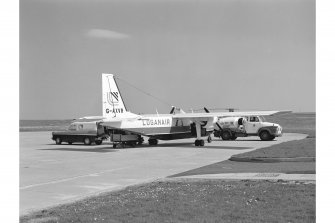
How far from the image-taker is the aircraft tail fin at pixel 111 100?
96.3 ft

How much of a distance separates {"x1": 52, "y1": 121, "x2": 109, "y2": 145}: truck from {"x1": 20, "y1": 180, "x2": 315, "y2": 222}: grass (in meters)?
23.6

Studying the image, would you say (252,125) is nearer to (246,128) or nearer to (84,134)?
(246,128)

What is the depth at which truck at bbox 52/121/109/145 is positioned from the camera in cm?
3531

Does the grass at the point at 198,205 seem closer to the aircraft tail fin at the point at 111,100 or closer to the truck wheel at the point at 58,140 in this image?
the aircraft tail fin at the point at 111,100

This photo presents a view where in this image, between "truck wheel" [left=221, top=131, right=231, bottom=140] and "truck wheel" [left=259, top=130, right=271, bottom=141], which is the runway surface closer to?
"truck wheel" [left=259, top=130, right=271, bottom=141]

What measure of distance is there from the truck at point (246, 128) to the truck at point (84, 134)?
1046 centimetres

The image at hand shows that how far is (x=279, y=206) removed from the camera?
30.0ft

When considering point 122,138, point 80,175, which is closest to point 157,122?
point 122,138

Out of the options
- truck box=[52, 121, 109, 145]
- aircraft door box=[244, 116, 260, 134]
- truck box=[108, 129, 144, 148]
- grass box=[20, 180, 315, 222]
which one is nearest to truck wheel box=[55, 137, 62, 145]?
truck box=[52, 121, 109, 145]

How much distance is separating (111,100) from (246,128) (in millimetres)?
14393

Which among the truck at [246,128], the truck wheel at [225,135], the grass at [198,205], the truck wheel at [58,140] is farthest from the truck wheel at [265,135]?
the grass at [198,205]
